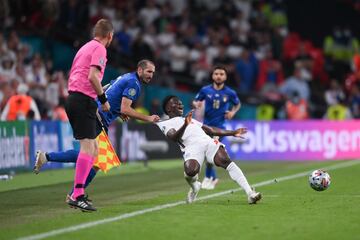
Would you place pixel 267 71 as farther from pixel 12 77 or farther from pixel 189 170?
pixel 189 170

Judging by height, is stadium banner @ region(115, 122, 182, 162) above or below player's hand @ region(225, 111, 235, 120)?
below

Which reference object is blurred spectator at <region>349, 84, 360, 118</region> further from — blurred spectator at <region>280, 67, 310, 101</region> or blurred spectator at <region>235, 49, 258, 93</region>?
blurred spectator at <region>235, 49, 258, 93</region>

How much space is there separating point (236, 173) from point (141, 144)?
10.9 metres

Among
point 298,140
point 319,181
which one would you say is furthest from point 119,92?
point 298,140

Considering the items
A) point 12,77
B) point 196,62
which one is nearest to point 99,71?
point 12,77

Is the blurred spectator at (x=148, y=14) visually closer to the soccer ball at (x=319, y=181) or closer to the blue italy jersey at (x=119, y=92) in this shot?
the soccer ball at (x=319, y=181)

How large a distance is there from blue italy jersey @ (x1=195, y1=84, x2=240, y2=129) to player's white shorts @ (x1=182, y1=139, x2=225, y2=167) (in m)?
4.21

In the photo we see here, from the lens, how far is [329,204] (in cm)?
1161

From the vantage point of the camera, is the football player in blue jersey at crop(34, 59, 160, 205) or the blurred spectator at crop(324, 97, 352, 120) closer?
the football player in blue jersey at crop(34, 59, 160, 205)

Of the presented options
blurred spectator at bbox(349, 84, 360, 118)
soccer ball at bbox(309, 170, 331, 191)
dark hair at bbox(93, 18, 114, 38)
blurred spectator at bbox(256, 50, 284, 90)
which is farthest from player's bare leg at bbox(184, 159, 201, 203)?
blurred spectator at bbox(256, 50, 284, 90)

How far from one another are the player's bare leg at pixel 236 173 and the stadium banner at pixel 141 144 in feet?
33.1

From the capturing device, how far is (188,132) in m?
12.3

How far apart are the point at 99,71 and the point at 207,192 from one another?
13.9ft

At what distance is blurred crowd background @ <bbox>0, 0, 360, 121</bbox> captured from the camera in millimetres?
22875
